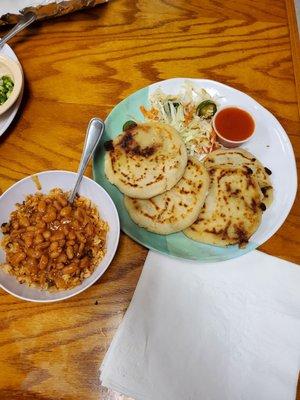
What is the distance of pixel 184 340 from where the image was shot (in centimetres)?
154

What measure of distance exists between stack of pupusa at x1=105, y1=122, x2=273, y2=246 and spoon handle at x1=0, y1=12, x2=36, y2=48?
0.87 m

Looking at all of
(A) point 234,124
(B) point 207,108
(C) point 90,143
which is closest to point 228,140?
(A) point 234,124

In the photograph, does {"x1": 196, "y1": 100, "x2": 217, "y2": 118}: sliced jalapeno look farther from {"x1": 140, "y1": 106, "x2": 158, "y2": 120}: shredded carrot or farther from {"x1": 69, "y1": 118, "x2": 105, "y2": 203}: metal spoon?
{"x1": 69, "y1": 118, "x2": 105, "y2": 203}: metal spoon

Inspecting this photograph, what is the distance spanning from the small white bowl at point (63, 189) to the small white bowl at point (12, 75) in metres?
0.42

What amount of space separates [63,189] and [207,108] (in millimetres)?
937

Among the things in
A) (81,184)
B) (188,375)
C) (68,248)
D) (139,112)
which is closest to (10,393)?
(68,248)

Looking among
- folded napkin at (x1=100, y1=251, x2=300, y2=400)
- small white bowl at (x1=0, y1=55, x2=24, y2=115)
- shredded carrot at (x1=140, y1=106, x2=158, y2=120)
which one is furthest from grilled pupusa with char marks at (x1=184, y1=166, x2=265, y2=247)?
small white bowl at (x1=0, y1=55, x2=24, y2=115)

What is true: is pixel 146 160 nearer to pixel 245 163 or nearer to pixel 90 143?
pixel 90 143

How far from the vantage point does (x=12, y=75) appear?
1849 millimetres

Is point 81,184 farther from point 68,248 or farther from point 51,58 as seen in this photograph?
point 51,58

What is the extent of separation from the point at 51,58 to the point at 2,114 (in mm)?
534

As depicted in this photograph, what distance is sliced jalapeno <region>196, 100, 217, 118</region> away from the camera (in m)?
2.01

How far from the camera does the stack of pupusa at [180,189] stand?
1.68 m

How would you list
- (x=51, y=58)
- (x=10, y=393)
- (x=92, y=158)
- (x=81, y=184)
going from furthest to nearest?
(x=51, y=58) < (x=92, y=158) < (x=81, y=184) < (x=10, y=393)
